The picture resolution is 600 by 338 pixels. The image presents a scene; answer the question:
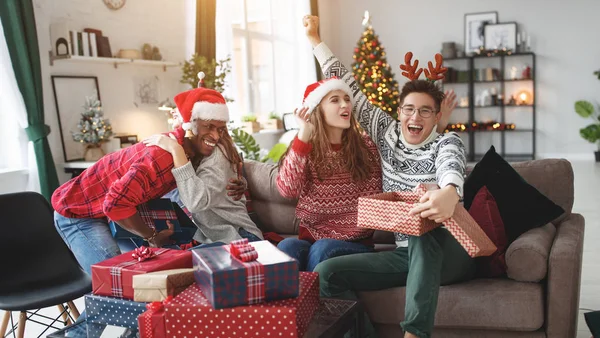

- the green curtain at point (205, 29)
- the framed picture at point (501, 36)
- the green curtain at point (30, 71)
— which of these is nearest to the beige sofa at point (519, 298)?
the green curtain at point (30, 71)

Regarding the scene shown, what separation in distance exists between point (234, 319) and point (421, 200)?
2.60 feet

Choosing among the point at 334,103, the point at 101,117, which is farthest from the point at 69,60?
the point at 334,103

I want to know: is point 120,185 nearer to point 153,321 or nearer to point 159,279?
point 159,279

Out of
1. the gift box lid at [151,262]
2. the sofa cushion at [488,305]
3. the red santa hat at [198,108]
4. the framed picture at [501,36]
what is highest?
the framed picture at [501,36]

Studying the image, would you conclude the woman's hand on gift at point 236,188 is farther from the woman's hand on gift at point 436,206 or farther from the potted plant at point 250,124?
the potted plant at point 250,124

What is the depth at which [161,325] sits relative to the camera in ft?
5.16

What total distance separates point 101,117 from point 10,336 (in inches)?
86.9

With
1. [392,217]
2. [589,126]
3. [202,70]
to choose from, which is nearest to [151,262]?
[392,217]

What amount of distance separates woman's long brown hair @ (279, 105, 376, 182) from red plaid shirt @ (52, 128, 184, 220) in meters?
0.57

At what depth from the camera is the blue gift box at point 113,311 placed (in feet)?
5.62

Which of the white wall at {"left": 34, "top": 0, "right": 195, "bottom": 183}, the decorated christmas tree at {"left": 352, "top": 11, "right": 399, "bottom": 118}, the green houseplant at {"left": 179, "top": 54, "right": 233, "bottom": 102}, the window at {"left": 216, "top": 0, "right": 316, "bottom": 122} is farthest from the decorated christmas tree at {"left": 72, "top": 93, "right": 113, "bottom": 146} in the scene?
the decorated christmas tree at {"left": 352, "top": 11, "right": 399, "bottom": 118}

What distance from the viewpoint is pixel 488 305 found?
220 centimetres

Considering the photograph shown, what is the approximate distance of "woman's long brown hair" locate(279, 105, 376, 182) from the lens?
2572mm

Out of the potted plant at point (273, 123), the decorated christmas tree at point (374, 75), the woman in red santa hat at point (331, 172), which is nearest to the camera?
the woman in red santa hat at point (331, 172)
